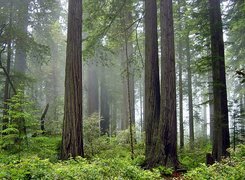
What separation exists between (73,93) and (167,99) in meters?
2.92

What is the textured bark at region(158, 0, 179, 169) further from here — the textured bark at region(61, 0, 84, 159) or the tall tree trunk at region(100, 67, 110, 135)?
the tall tree trunk at region(100, 67, 110, 135)

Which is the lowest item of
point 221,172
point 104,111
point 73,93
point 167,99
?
point 221,172

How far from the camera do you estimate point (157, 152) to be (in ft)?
28.4

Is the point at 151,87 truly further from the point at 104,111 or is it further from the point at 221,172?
the point at 104,111

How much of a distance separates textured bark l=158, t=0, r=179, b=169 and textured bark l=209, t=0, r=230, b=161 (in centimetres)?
232

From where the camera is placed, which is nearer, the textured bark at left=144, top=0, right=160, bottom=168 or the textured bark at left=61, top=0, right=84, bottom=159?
the textured bark at left=61, top=0, right=84, bottom=159

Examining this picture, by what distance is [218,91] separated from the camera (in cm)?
1048

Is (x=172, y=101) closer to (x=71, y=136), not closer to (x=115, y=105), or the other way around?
(x=71, y=136)

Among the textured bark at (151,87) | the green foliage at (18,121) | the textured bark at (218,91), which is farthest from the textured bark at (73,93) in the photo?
the textured bark at (218,91)

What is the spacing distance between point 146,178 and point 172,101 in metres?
3.33

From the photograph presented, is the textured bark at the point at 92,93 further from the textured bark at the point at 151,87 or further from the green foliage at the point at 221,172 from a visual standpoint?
the green foliage at the point at 221,172

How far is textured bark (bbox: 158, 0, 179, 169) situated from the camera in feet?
28.1

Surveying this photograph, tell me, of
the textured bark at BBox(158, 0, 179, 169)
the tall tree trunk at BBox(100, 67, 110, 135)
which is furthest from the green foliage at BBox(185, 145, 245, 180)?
the tall tree trunk at BBox(100, 67, 110, 135)

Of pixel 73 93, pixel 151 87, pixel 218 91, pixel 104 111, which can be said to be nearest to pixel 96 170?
pixel 73 93
